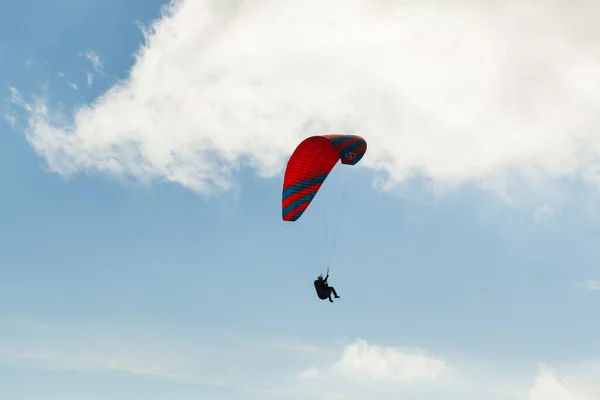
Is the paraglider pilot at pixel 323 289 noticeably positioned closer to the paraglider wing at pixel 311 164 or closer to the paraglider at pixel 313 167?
the paraglider at pixel 313 167

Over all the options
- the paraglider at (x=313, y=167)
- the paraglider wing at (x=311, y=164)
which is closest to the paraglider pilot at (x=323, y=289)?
the paraglider at (x=313, y=167)

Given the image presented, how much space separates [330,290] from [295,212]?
465 centimetres

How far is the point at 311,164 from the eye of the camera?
37031 millimetres

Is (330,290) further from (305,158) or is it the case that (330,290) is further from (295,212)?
(305,158)

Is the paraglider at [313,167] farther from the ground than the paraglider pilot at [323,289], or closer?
farther from the ground

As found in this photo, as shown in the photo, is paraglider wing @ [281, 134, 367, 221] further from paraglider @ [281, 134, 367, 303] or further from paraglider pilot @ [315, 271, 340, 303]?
paraglider pilot @ [315, 271, 340, 303]

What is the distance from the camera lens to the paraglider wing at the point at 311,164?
35.7 metres

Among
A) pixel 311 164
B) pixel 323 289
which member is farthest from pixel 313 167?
pixel 323 289

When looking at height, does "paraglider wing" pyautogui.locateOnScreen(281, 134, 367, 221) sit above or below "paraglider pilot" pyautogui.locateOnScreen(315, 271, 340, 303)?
above

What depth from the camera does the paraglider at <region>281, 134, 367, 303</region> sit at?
35656 mm

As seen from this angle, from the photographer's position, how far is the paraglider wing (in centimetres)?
3566

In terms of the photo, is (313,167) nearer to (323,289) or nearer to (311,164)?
(311,164)

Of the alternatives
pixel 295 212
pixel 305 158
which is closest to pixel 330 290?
pixel 295 212

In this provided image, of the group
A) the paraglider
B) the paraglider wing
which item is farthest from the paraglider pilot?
the paraglider wing
